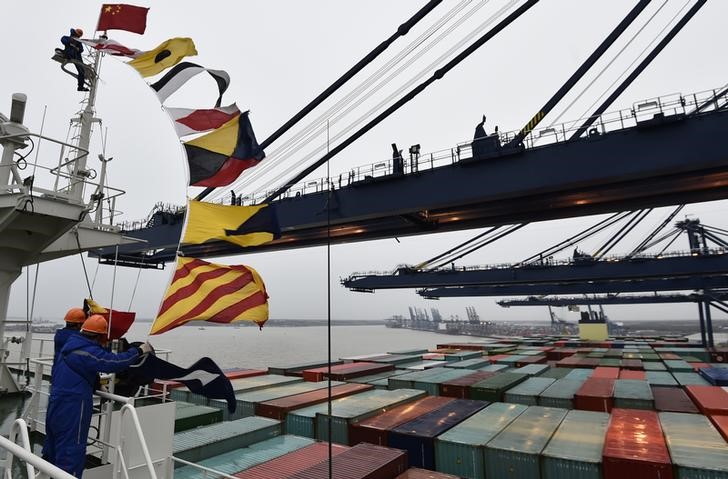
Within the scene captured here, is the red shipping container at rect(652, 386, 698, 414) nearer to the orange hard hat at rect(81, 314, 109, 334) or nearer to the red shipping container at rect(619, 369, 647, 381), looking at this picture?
the red shipping container at rect(619, 369, 647, 381)

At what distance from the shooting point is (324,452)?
9.76m

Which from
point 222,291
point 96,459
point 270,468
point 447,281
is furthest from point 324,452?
point 447,281

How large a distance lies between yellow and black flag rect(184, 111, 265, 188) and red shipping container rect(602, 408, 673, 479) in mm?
10497

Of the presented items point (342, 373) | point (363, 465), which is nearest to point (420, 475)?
point (363, 465)

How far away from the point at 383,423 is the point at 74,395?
33.4 feet

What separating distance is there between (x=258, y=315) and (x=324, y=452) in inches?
228

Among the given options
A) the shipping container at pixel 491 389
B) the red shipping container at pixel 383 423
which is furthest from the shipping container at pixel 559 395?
the red shipping container at pixel 383 423

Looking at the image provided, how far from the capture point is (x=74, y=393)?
432 cm

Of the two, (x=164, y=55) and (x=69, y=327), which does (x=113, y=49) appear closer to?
(x=164, y=55)

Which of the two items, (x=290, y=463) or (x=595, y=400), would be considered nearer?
(x=290, y=463)

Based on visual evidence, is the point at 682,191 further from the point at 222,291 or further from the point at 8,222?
the point at 8,222

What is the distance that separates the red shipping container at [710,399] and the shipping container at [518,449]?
576 centimetres

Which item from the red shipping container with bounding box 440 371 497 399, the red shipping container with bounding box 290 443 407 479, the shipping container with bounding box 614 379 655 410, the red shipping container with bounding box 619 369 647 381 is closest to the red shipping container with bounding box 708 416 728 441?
the shipping container with bounding box 614 379 655 410

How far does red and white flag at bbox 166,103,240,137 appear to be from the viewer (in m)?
6.91
